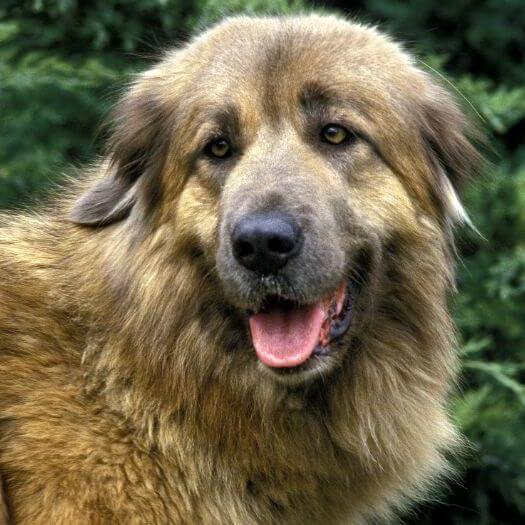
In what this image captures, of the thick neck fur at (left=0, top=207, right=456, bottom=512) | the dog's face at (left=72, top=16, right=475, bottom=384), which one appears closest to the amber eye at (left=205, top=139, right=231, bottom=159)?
the dog's face at (left=72, top=16, right=475, bottom=384)

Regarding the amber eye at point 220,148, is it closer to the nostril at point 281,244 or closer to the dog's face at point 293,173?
the dog's face at point 293,173

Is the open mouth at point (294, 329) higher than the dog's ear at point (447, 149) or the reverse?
the reverse

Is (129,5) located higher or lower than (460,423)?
higher

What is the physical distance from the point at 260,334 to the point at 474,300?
300cm

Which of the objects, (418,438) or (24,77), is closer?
(418,438)

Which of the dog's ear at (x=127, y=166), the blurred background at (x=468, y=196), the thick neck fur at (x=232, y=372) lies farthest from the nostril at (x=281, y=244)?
the blurred background at (x=468, y=196)

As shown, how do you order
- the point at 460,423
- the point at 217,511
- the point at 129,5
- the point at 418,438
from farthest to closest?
the point at 129,5
the point at 460,423
the point at 418,438
the point at 217,511

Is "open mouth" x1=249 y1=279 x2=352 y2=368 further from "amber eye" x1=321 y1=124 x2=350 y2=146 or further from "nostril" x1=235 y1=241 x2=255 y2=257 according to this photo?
"amber eye" x1=321 y1=124 x2=350 y2=146

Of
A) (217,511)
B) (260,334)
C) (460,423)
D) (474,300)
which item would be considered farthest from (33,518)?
(474,300)

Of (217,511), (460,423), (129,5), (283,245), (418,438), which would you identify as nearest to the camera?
(283,245)

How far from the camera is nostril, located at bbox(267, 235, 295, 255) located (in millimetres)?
3703

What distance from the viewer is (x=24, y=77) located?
6.34m

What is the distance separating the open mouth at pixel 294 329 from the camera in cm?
386

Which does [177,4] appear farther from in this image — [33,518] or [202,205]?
[33,518]
